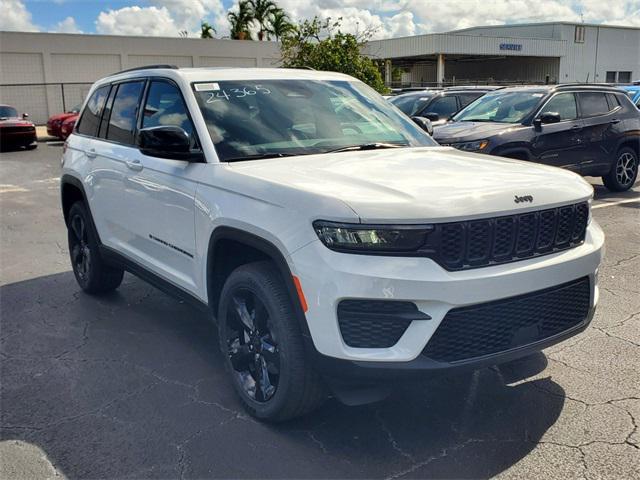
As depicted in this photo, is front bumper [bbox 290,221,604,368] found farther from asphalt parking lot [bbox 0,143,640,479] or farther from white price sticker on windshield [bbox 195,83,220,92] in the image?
white price sticker on windshield [bbox 195,83,220,92]

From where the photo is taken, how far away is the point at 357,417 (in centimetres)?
353

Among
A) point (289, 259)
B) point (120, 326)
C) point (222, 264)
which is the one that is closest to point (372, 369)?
point (289, 259)

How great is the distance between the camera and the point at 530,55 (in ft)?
169

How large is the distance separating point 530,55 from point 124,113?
51646 millimetres

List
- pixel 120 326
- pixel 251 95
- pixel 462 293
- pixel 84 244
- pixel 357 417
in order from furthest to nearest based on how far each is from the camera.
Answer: pixel 84 244
pixel 120 326
pixel 251 95
pixel 357 417
pixel 462 293

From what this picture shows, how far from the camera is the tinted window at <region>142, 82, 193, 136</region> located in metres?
4.17

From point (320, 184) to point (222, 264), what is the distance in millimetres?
906

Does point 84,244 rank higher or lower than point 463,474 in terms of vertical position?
higher

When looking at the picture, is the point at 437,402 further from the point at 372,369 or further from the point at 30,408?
the point at 30,408

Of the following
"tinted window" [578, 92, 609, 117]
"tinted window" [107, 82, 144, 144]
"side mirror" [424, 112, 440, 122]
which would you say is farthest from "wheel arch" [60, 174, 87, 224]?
"tinted window" [578, 92, 609, 117]

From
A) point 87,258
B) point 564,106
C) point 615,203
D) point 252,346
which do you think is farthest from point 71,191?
point 615,203

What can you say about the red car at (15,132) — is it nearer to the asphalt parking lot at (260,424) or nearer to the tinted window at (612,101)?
the asphalt parking lot at (260,424)

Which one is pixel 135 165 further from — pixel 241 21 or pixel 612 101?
pixel 241 21

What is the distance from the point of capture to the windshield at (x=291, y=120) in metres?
3.94
